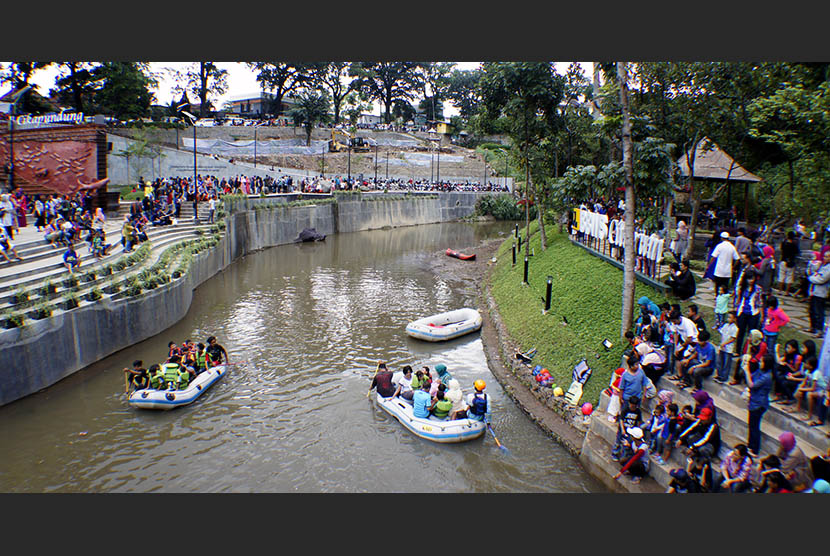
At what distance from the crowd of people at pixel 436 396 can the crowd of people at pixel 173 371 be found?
17.6ft

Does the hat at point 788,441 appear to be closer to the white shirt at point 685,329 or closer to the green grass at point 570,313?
the white shirt at point 685,329

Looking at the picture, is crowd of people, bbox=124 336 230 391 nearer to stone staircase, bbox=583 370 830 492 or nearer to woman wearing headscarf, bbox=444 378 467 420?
woman wearing headscarf, bbox=444 378 467 420

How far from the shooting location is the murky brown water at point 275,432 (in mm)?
11320

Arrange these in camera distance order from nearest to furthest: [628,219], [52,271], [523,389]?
[628,219] < [523,389] < [52,271]

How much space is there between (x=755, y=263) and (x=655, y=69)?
8661 millimetres

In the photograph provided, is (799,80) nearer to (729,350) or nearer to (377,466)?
(729,350)

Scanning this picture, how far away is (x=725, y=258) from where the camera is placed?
40.4 ft

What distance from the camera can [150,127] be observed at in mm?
46969

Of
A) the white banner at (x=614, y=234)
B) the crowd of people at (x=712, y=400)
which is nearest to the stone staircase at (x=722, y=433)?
the crowd of people at (x=712, y=400)

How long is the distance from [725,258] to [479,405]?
22.1 ft

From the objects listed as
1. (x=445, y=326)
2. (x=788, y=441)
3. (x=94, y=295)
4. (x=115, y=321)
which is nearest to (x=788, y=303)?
(x=788, y=441)

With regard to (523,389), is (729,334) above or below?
above

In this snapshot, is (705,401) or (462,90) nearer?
(705,401)

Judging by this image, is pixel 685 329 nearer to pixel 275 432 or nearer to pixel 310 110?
pixel 275 432
